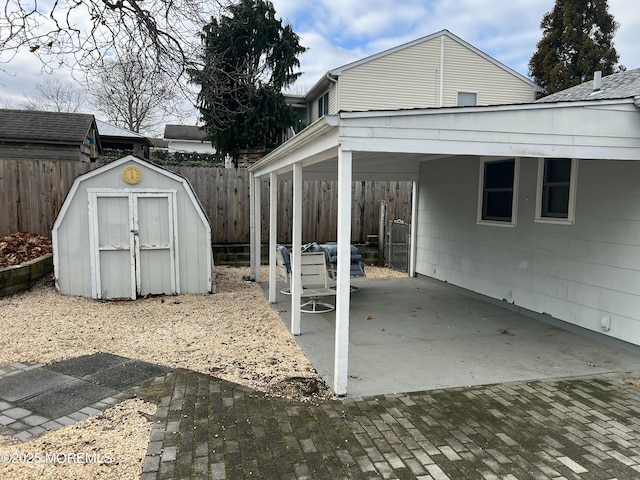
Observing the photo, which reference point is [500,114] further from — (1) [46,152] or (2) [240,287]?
(1) [46,152]

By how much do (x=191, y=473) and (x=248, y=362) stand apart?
1843 millimetres

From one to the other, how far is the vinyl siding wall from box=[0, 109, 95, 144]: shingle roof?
9.26 m

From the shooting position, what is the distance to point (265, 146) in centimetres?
1595

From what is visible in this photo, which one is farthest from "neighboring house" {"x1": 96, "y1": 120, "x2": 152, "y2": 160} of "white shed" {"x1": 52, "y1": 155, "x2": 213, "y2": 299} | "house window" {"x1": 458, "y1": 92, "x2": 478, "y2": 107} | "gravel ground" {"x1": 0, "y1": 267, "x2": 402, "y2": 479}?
"house window" {"x1": 458, "y1": 92, "x2": 478, "y2": 107}

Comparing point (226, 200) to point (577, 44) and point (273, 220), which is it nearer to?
point (273, 220)

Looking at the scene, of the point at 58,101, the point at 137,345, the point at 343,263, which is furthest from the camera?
the point at 58,101

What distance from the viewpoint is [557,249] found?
5625 millimetres

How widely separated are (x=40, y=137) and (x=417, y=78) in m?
13.5

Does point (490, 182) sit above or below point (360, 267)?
above

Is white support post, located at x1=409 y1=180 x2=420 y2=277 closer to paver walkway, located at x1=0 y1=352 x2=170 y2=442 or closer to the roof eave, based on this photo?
the roof eave

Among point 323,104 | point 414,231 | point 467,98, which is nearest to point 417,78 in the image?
point 467,98

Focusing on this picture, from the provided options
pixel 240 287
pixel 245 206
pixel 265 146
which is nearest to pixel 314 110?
pixel 265 146

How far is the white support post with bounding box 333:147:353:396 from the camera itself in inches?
133

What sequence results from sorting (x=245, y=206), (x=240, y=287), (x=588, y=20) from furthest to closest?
(x=588, y=20)
(x=245, y=206)
(x=240, y=287)
